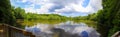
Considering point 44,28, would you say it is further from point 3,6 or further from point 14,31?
point 14,31

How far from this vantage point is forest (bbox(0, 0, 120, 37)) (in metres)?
5.99

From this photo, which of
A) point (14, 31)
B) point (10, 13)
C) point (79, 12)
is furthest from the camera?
point (10, 13)

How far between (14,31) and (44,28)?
3.68 metres

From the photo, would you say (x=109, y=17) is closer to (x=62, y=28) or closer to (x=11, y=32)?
(x=62, y=28)

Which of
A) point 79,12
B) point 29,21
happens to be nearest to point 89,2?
point 79,12

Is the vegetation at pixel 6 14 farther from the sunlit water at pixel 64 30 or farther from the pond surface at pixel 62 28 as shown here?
the sunlit water at pixel 64 30

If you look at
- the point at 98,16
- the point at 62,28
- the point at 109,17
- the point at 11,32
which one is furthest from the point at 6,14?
A: the point at 11,32

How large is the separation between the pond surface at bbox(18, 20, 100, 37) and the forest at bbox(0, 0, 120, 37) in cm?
14

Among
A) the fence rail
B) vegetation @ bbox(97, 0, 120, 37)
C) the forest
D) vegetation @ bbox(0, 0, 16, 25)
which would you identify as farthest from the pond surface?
the fence rail

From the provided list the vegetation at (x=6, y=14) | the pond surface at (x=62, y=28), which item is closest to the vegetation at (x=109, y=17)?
the pond surface at (x=62, y=28)

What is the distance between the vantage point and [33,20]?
242 inches

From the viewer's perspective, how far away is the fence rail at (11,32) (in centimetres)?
246

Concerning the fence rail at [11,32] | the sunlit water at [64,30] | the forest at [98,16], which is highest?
the fence rail at [11,32]

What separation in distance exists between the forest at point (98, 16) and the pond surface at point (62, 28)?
0.14 metres
